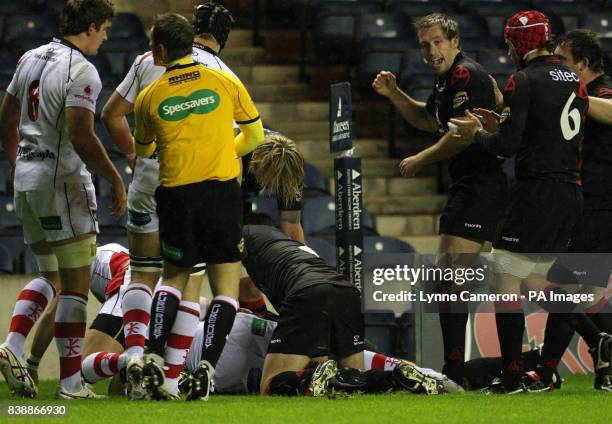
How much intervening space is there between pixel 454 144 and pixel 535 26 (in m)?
0.74

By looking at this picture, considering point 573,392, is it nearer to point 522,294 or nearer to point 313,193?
point 522,294

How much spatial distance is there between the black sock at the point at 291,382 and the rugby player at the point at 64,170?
0.93 m

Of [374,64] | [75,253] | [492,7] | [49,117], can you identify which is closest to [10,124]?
[49,117]

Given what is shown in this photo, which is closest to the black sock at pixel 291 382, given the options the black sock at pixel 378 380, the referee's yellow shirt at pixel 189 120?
the black sock at pixel 378 380

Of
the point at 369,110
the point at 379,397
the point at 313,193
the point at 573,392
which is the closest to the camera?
the point at 379,397

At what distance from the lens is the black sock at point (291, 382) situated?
21.9 feet

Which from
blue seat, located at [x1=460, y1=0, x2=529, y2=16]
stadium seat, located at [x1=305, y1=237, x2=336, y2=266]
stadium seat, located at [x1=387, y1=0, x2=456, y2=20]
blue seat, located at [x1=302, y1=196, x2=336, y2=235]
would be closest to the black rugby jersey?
stadium seat, located at [x1=305, y1=237, x2=336, y2=266]

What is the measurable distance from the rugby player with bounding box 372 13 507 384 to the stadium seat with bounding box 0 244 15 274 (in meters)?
3.43

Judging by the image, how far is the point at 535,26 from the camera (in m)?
6.85

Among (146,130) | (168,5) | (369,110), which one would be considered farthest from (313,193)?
(146,130)

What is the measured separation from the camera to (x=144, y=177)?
6.96 meters

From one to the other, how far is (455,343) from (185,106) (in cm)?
200

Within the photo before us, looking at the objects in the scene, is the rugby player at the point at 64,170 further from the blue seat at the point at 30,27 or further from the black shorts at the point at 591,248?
the blue seat at the point at 30,27

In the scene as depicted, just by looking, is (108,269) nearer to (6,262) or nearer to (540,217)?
(6,262)
